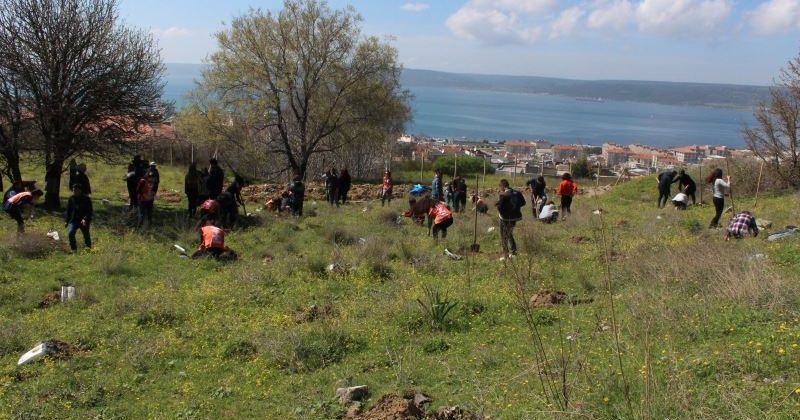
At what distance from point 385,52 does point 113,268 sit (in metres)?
22.5

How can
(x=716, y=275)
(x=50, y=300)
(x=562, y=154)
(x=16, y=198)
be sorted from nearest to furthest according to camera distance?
(x=716, y=275) < (x=50, y=300) < (x=16, y=198) < (x=562, y=154)

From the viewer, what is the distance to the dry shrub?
23.1ft

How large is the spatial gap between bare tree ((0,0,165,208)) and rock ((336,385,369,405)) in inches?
593

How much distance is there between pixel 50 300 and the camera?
400 inches

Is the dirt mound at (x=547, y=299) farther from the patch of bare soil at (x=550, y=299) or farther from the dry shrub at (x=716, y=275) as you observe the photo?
the dry shrub at (x=716, y=275)

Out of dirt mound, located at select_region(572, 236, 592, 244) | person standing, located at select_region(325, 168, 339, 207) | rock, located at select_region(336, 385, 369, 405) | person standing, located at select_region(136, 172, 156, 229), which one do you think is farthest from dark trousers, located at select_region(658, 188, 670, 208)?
rock, located at select_region(336, 385, 369, 405)

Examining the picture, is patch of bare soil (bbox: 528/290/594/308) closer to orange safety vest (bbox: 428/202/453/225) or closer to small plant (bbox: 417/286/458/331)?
small plant (bbox: 417/286/458/331)

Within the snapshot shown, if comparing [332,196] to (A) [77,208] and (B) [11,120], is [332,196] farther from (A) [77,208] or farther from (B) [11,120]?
(A) [77,208]

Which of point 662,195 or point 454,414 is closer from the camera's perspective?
point 454,414

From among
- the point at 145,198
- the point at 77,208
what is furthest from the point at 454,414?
the point at 145,198

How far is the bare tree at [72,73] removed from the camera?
17641mm

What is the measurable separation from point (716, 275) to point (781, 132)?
20246 millimetres

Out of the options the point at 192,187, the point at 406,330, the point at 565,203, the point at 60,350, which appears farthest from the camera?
the point at 565,203

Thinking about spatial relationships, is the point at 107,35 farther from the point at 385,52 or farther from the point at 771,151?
the point at 771,151
